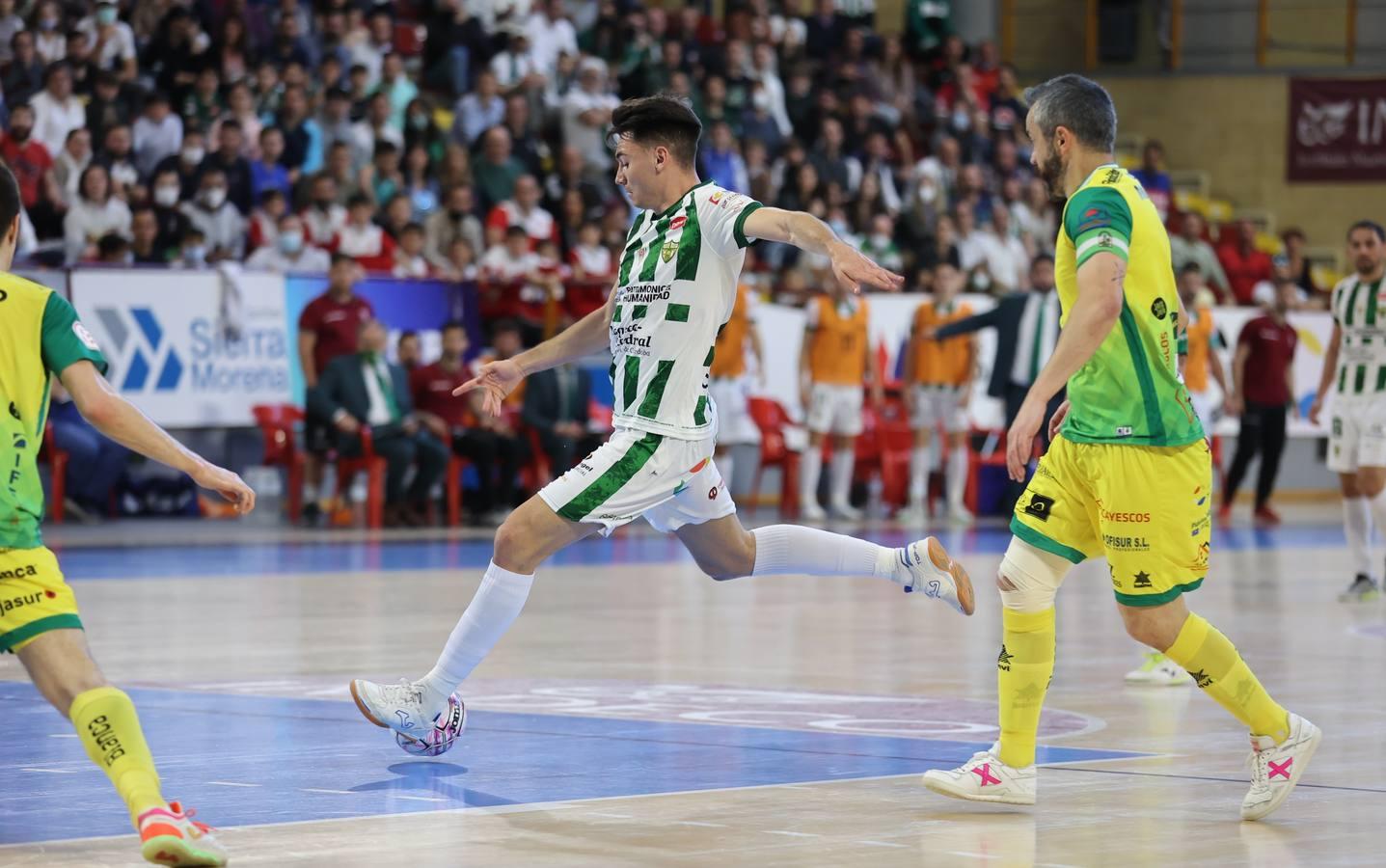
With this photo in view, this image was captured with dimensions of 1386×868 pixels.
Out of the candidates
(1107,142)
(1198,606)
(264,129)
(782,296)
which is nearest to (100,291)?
(264,129)

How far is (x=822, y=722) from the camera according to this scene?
329 inches

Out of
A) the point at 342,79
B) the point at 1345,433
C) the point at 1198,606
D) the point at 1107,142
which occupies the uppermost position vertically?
the point at 342,79

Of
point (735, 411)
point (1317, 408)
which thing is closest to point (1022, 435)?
point (1317, 408)

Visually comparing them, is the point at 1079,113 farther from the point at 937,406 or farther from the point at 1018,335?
the point at 937,406

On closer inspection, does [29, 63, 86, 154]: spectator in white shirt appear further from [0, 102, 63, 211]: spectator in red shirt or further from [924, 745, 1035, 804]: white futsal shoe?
[924, 745, 1035, 804]: white futsal shoe

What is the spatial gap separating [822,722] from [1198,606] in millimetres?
5711

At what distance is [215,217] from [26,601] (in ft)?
50.2

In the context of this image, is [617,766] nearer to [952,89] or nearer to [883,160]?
[883,160]

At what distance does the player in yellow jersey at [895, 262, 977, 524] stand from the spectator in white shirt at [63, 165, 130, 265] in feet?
26.9

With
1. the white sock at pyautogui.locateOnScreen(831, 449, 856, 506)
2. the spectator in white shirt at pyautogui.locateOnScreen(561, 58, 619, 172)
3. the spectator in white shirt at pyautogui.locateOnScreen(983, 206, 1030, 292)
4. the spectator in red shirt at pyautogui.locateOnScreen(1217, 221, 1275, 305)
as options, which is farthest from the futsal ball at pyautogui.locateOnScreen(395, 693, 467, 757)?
the spectator in red shirt at pyautogui.locateOnScreen(1217, 221, 1275, 305)

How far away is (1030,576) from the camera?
257 inches

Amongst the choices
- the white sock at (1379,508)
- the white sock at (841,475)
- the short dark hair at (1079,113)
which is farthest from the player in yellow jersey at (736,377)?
the short dark hair at (1079,113)

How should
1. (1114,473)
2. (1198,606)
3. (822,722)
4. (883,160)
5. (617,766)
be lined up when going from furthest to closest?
1. (883,160)
2. (1198,606)
3. (822,722)
4. (617,766)
5. (1114,473)

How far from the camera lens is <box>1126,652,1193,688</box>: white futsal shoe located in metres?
9.74
